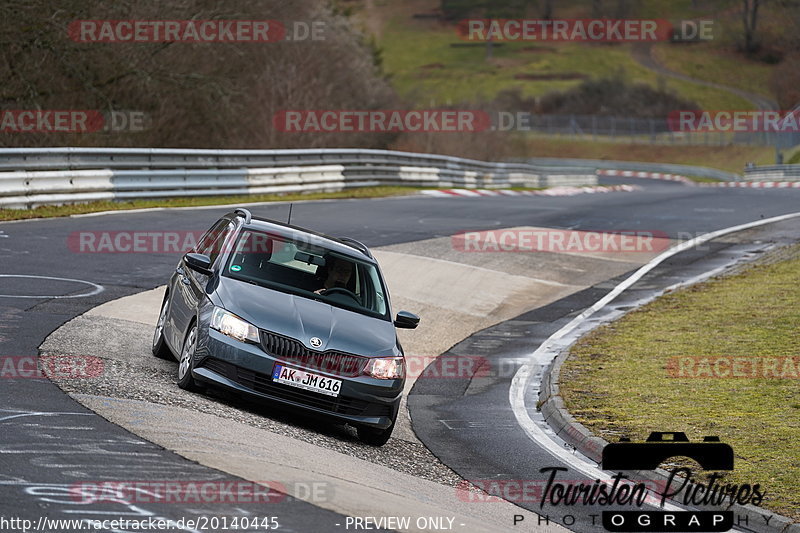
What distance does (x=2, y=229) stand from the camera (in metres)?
19.2

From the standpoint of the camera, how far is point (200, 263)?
412 inches

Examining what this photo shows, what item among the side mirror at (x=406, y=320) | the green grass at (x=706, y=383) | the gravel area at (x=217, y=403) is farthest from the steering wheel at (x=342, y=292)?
the green grass at (x=706, y=383)

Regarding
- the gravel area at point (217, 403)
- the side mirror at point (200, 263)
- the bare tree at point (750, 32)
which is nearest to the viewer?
the gravel area at point (217, 403)

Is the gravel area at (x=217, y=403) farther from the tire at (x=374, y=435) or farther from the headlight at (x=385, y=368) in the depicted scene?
the headlight at (x=385, y=368)

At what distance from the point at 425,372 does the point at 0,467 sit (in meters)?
7.48

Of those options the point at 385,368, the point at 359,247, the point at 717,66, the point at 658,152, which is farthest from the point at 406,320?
the point at 717,66

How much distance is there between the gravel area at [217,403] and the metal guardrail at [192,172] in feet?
35.4

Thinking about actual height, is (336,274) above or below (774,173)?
below

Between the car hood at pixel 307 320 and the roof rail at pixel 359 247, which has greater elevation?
the roof rail at pixel 359 247

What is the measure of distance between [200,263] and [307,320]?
1.32 m

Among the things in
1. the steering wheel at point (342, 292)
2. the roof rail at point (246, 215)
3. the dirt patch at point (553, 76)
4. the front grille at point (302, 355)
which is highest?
the dirt patch at point (553, 76)

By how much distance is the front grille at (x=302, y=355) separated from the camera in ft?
31.1

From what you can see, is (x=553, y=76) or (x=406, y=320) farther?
(x=553, y=76)

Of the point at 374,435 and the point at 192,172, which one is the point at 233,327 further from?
the point at 192,172
